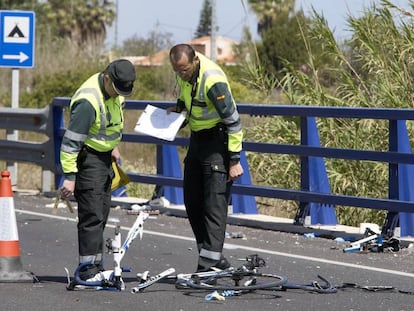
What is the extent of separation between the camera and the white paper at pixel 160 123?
9.16 metres

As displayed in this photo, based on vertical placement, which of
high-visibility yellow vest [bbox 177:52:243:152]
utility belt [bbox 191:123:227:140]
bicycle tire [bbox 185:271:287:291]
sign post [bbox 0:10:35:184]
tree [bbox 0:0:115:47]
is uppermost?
tree [bbox 0:0:115:47]

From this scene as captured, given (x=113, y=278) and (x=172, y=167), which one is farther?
(x=172, y=167)

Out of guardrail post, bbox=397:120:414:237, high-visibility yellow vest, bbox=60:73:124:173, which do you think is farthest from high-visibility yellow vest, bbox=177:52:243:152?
guardrail post, bbox=397:120:414:237

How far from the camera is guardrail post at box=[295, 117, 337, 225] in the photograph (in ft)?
40.5

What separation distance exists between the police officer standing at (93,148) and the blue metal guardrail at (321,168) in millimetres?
3408

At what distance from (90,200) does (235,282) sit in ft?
3.96

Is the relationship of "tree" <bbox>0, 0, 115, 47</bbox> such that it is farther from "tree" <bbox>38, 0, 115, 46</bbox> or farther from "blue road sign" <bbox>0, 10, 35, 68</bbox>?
"blue road sign" <bbox>0, 10, 35, 68</bbox>

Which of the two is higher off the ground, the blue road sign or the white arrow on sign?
the blue road sign

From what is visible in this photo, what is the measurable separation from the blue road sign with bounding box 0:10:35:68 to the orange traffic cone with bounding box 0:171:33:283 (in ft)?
29.4

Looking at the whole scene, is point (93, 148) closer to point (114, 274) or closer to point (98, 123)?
point (98, 123)

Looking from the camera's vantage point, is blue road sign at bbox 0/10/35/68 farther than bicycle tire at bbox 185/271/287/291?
Yes

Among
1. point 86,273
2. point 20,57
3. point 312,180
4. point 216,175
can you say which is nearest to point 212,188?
point 216,175

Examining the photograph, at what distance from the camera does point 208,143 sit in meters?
8.91

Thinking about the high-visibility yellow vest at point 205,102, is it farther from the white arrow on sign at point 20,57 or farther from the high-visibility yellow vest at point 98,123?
the white arrow on sign at point 20,57
